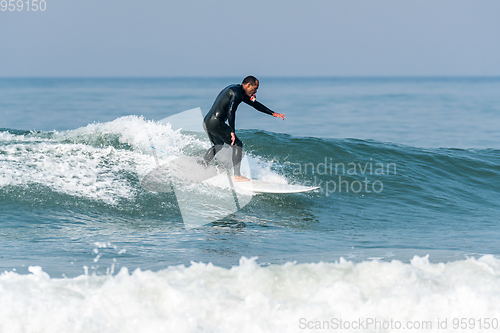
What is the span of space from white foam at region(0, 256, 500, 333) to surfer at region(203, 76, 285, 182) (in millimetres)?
4005

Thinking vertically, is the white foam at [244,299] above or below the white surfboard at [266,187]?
below

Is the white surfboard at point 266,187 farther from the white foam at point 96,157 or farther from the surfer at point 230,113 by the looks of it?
the white foam at point 96,157

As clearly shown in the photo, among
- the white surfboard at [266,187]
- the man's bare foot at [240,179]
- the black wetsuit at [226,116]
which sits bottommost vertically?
the white surfboard at [266,187]

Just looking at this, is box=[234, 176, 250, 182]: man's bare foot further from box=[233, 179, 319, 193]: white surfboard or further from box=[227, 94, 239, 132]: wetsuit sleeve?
box=[227, 94, 239, 132]: wetsuit sleeve

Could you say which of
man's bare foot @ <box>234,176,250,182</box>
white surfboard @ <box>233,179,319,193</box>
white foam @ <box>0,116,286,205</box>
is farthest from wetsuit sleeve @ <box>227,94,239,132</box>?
white foam @ <box>0,116,286,205</box>

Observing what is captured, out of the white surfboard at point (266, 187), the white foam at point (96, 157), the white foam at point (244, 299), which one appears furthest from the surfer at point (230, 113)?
the white foam at point (244, 299)

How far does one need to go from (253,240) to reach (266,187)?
212 cm

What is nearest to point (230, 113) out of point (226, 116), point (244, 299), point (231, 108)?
point (231, 108)

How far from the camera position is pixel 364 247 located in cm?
564

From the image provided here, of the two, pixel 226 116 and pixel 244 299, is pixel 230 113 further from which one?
pixel 244 299

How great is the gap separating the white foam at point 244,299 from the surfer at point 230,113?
401cm

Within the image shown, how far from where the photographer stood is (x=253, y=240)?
5820 millimetres

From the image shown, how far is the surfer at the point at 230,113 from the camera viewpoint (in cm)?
759

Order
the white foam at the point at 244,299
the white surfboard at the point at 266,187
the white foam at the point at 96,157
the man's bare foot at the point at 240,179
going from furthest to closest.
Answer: the man's bare foot at the point at 240,179 < the white surfboard at the point at 266,187 < the white foam at the point at 96,157 < the white foam at the point at 244,299
